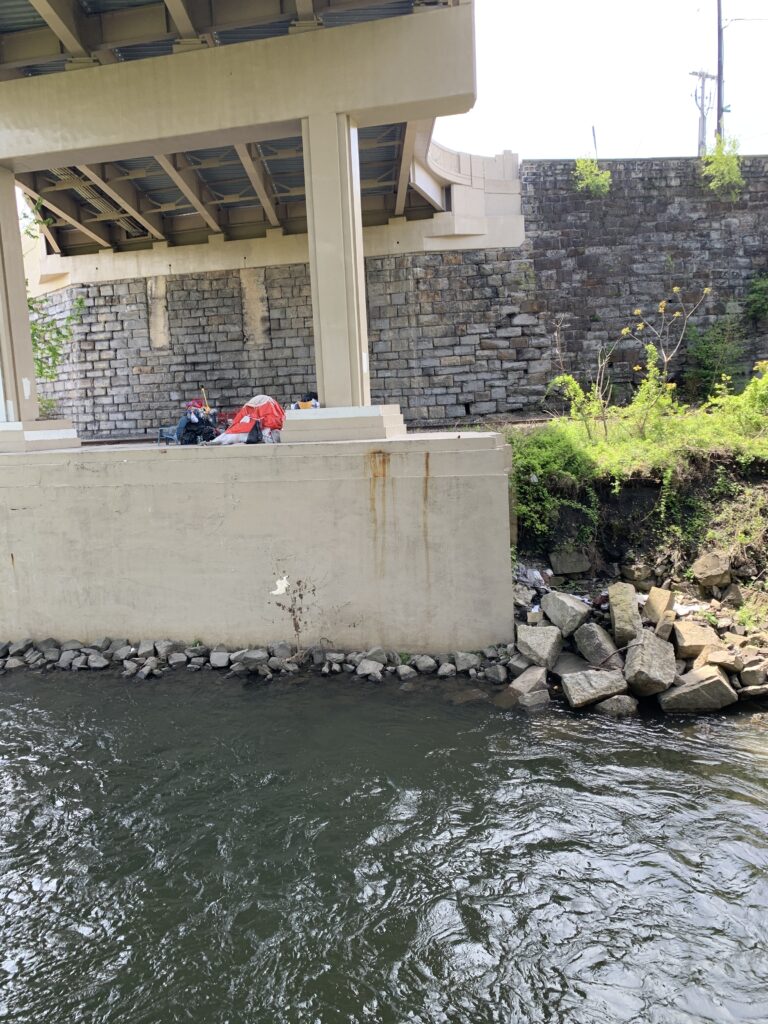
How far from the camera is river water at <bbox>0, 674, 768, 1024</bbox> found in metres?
2.92

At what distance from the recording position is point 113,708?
19.2ft

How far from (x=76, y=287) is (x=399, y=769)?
44.7 feet

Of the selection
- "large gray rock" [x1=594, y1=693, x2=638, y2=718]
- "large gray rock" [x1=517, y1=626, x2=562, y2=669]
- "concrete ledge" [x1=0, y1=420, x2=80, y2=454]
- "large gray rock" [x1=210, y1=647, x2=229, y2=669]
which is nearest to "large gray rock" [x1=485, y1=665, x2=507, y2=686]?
"large gray rock" [x1=517, y1=626, x2=562, y2=669]

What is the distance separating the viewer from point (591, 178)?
13.1 metres

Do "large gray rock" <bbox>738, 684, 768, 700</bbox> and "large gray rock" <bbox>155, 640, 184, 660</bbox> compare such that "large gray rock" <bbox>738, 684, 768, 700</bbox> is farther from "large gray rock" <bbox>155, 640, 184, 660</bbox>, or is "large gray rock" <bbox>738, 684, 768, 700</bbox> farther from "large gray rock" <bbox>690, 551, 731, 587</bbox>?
"large gray rock" <bbox>155, 640, 184, 660</bbox>

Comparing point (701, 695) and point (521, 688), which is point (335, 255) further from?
point (701, 695)

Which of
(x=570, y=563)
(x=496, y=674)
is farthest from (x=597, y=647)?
(x=570, y=563)

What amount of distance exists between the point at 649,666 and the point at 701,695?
408 millimetres

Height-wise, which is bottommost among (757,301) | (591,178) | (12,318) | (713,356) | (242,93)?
(713,356)

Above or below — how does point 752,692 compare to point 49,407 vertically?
below

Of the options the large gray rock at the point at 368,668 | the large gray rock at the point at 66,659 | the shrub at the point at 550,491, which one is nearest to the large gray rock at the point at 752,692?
the shrub at the point at 550,491

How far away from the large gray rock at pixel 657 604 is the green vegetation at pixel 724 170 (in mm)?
10585

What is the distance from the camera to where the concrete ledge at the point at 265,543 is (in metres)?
6.09

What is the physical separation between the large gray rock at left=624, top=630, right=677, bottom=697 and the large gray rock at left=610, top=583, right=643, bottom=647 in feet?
0.73
